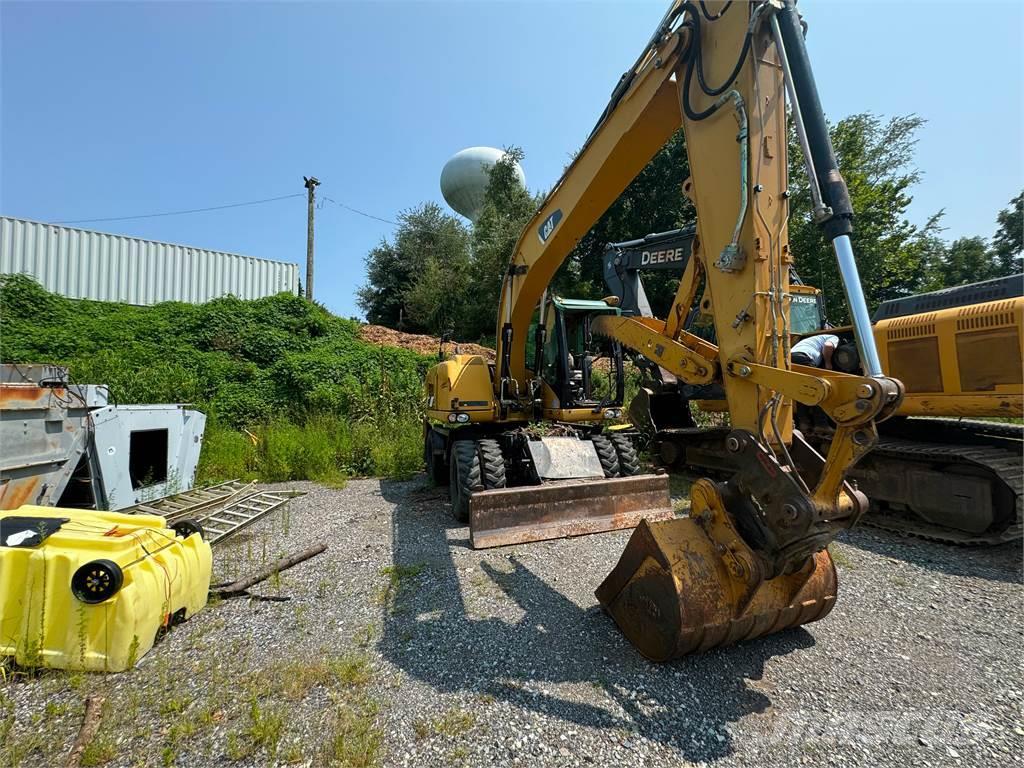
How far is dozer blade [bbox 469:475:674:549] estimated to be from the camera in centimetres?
467

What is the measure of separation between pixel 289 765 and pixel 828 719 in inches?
100

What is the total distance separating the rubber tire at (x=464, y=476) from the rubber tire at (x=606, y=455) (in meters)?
1.44

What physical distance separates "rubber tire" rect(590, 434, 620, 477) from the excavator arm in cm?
243

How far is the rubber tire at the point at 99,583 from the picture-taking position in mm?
2613

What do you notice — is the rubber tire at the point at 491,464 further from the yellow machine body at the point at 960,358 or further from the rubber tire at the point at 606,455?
the yellow machine body at the point at 960,358

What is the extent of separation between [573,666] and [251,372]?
12.6m

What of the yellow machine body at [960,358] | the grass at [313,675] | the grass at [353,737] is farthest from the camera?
the yellow machine body at [960,358]

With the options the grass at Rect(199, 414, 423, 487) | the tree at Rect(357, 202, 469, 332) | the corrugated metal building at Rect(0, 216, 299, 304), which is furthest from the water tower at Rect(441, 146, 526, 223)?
the grass at Rect(199, 414, 423, 487)

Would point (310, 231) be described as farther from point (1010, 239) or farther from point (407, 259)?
point (1010, 239)

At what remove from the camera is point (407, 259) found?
2753 cm

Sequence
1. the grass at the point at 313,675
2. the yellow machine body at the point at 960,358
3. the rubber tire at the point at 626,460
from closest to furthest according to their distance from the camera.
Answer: the grass at the point at 313,675
the yellow machine body at the point at 960,358
the rubber tire at the point at 626,460

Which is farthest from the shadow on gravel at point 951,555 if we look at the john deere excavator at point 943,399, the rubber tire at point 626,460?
the rubber tire at point 626,460

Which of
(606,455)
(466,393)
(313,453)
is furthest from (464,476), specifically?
(313,453)

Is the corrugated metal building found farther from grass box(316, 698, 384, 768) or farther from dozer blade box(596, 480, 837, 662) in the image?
dozer blade box(596, 480, 837, 662)
